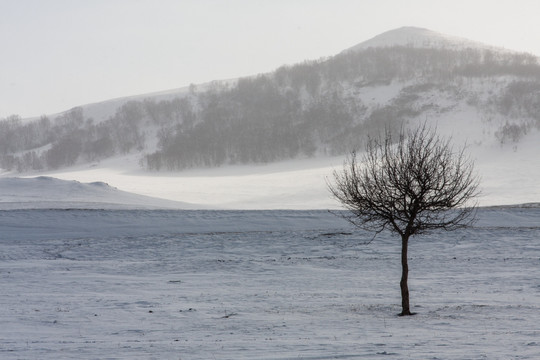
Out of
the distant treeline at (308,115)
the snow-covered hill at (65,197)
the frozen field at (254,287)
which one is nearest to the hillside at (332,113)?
the distant treeline at (308,115)

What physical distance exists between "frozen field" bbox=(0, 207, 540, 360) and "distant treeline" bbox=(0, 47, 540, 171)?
266ft

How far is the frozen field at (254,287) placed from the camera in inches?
563

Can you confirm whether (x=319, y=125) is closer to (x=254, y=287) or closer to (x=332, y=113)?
(x=332, y=113)

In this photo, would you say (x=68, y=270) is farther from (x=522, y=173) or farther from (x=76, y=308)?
(x=522, y=173)

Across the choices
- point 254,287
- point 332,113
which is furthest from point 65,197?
point 332,113

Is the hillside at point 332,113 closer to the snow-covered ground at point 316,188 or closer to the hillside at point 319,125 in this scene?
the hillside at point 319,125

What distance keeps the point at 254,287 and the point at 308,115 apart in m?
140

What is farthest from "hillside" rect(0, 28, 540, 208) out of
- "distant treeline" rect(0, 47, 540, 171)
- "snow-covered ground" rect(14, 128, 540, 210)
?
"snow-covered ground" rect(14, 128, 540, 210)

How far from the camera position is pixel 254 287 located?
25234mm

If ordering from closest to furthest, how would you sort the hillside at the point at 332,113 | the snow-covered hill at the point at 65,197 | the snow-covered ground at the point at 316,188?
1. the snow-covered hill at the point at 65,197
2. the snow-covered ground at the point at 316,188
3. the hillside at the point at 332,113

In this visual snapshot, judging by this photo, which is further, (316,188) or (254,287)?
(316,188)

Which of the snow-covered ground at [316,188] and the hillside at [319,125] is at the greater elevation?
the hillside at [319,125]

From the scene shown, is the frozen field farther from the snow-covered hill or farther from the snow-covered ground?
the snow-covered ground

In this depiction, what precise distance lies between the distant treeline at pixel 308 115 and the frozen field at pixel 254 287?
81.2 m
